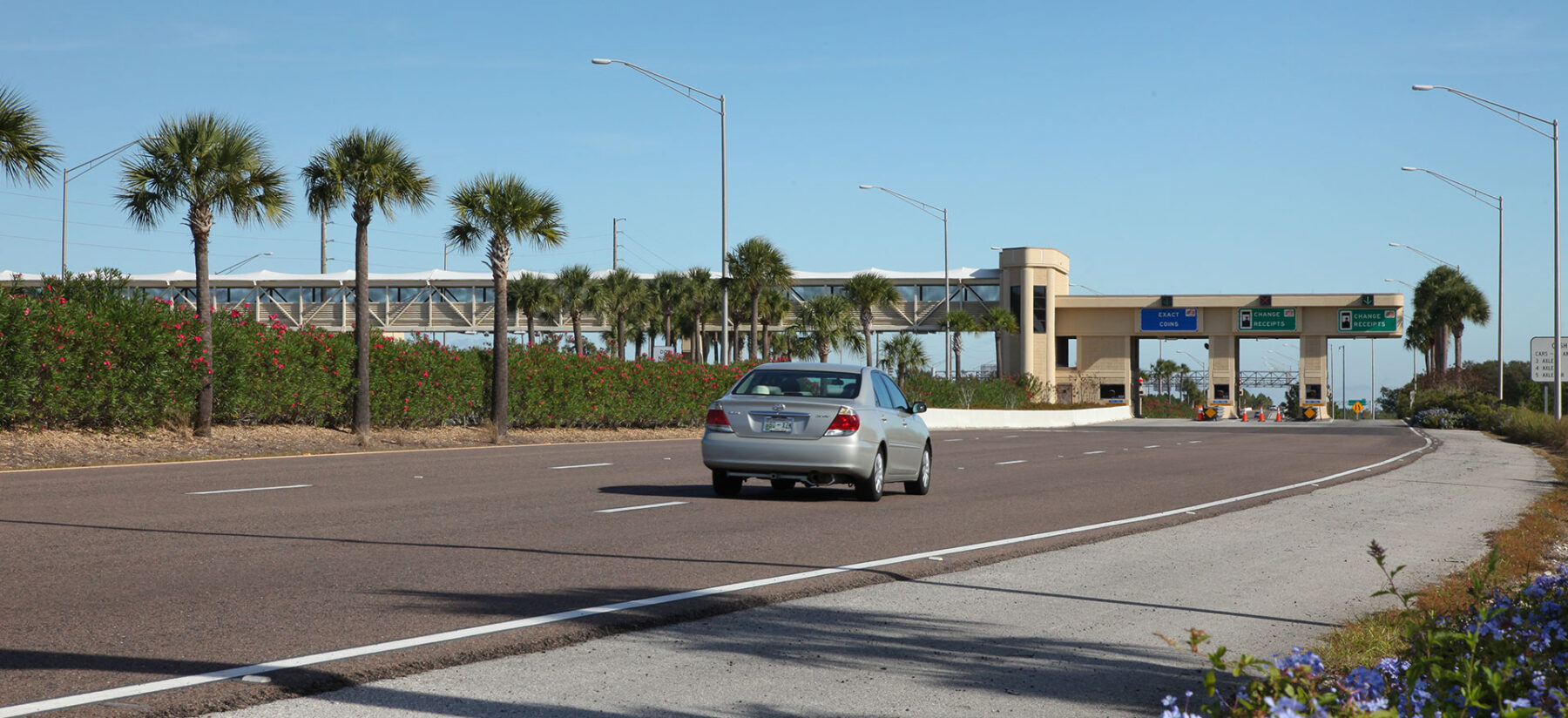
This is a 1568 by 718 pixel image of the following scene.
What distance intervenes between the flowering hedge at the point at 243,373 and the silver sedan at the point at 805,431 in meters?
12.2

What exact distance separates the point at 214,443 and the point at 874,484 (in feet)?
45.9

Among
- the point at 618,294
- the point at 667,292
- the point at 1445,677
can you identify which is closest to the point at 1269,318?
the point at 667,292

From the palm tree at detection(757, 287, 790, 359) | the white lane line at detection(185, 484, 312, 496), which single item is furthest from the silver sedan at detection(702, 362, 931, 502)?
the palm tree at detection(757, 287, 790, 359)

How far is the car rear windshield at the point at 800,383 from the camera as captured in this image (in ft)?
50.8

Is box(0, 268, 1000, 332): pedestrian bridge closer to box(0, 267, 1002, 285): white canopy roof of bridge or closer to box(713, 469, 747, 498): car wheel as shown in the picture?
box(0, 267, 1002, 285): white canopy roof of bridge

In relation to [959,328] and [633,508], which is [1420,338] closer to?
[959,328]

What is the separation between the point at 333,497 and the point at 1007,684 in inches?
402

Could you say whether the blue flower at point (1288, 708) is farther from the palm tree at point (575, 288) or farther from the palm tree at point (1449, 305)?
the palm tree at point (1449, 305)

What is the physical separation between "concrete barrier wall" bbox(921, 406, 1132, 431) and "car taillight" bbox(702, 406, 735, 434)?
32519 millimetres

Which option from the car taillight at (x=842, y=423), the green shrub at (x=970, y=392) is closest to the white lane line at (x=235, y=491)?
the car taillight at (x=842, y=423)

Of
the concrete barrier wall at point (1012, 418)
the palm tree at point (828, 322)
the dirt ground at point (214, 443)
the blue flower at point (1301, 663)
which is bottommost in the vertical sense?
the concrete barrier wall at point (1012, 418)

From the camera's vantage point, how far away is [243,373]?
25.9m

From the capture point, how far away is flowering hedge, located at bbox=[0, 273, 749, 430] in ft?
70.6

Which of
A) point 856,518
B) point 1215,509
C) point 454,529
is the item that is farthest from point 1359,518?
point 454,529
